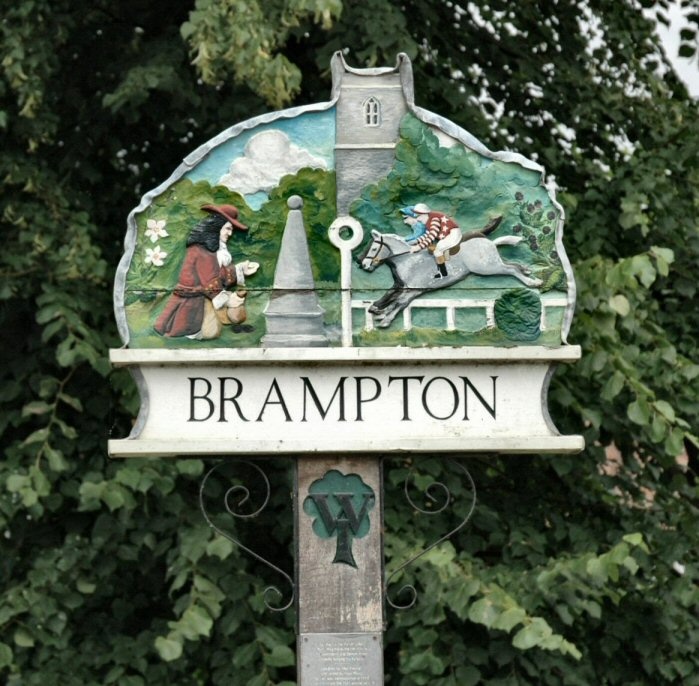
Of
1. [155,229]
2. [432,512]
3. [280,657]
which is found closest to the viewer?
[155,229]

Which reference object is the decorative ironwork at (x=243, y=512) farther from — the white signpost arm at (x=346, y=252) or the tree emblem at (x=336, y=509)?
the white signpost arm at (x=346, y=252)

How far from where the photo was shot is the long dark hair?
4906 millimetres

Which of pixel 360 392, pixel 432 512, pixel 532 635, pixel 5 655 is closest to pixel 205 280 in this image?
pixel 360 392

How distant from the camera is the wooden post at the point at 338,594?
4.82m

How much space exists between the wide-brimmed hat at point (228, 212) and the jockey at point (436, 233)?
48 centimetres

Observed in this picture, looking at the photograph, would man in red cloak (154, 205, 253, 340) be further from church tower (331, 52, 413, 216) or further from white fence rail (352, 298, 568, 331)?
white fence rail (352, 298, 568, 331)

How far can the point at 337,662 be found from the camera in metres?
4.82

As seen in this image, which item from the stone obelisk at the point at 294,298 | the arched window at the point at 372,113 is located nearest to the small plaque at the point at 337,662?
the stone obelisk at the point at 294,298

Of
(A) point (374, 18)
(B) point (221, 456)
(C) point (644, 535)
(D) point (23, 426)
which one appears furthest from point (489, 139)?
(B) point (221, 456)

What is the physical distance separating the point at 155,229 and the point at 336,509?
3.20ft

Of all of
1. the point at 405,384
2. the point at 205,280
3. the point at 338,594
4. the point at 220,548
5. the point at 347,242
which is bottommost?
the point at 338,594

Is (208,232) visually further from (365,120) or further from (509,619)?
(509,619)

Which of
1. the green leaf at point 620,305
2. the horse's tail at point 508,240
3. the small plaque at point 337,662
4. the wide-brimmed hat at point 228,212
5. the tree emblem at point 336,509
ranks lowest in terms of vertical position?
the small plaque at point 337,662

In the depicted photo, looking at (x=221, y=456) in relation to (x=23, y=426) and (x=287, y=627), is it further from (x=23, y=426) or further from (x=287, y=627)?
(x=23, y=426)
